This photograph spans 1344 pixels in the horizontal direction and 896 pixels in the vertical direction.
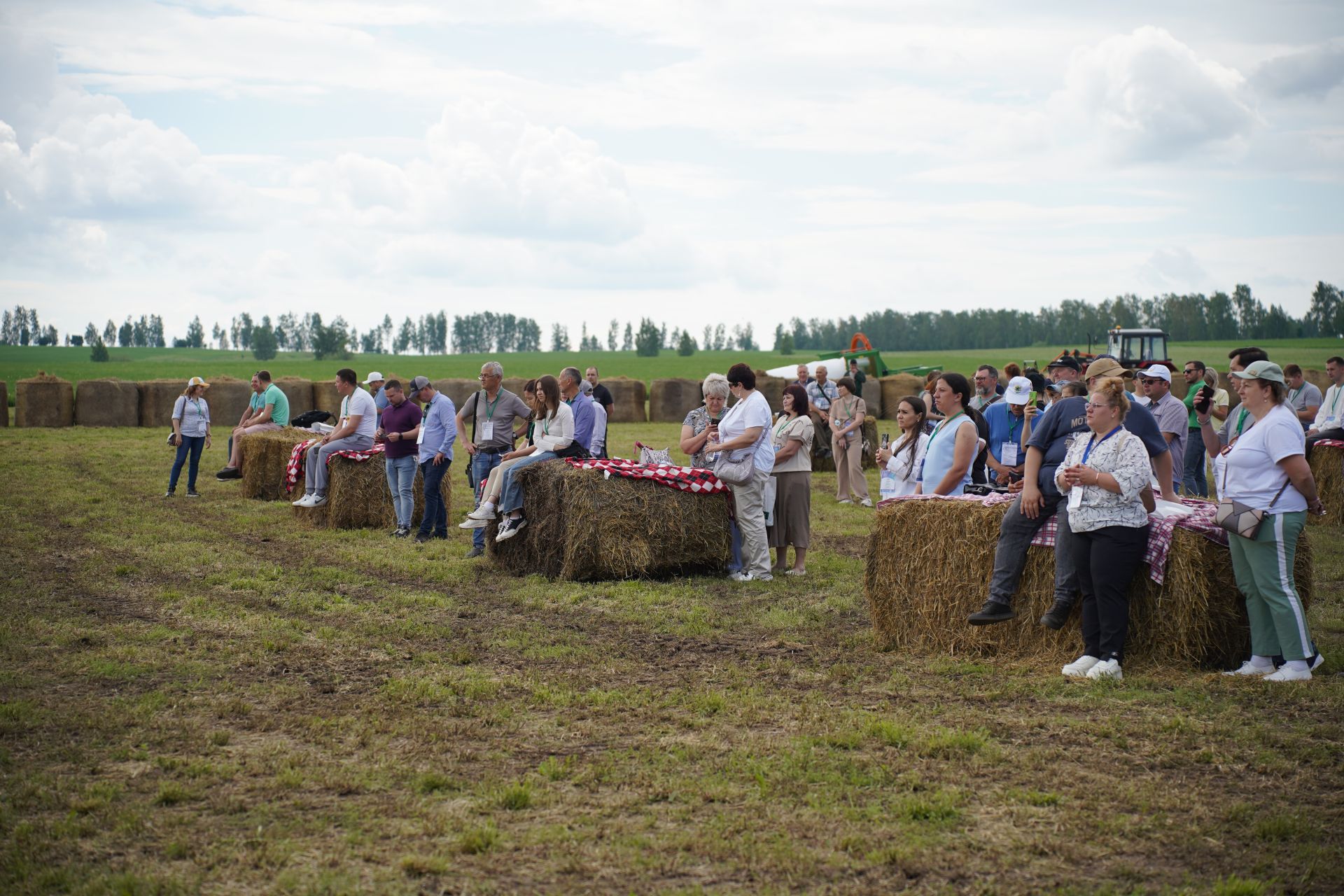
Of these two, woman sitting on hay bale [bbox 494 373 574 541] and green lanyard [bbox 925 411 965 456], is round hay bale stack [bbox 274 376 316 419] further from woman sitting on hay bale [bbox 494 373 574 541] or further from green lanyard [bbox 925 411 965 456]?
green lanyard [bbox 925 411 965 456]

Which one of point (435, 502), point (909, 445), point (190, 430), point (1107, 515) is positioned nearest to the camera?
point (1107, 515)

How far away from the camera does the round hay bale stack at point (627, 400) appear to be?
3625 cm

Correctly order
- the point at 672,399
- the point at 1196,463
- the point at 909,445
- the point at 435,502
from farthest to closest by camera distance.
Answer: the point at 672,399 → the point at 1196,463 → the point at 435,502 → the point at 909,445

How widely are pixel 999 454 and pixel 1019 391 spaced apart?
114cm

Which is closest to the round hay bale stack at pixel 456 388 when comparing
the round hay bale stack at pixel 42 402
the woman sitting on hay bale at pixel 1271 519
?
the round hay bale stack at pixel 42 402

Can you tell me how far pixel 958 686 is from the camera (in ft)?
21.9

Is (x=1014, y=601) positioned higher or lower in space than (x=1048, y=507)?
lower

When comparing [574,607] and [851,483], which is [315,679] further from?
[851,483]

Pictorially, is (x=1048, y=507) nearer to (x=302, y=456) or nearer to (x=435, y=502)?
(x=435, y=502)

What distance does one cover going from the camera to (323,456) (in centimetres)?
1421

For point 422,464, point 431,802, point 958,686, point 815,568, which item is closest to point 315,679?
point 431,802

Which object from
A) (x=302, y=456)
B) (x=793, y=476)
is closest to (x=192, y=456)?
(x=302, y=456)

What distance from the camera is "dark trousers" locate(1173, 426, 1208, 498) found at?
14688 millimetres

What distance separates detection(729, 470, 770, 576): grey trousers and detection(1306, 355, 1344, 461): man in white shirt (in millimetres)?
7931
